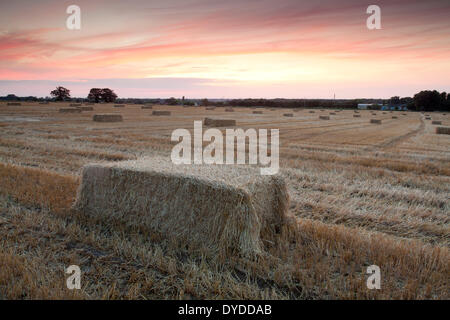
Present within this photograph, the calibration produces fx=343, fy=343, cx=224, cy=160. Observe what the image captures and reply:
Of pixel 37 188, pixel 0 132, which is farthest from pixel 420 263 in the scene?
pixel 0 132

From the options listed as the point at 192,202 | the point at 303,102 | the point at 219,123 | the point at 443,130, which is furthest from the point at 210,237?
the point at 303,102

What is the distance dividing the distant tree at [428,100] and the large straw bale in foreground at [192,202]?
93.9 metres

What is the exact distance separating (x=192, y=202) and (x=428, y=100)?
313 feet

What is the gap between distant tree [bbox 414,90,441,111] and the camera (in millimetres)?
84000

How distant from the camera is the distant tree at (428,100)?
84.0 meters

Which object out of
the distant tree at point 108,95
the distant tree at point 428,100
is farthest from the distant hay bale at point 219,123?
the distant tree at point 108,95

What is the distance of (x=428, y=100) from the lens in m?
84.0

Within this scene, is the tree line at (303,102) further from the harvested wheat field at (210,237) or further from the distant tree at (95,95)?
the harvested wheat field at (210,237)

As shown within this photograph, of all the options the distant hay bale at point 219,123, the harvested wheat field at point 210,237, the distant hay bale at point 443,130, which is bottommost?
the harvested wheat field at point 210,237

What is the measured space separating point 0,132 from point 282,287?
53.9ft

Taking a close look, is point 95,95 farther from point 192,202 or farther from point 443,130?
point 192,202

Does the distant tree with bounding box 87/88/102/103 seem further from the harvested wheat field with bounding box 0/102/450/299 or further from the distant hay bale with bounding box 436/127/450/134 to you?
the harvested wheat field with bounding box 0/102/450/299

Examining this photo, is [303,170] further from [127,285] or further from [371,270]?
[127,285]

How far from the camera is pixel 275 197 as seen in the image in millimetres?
5055
